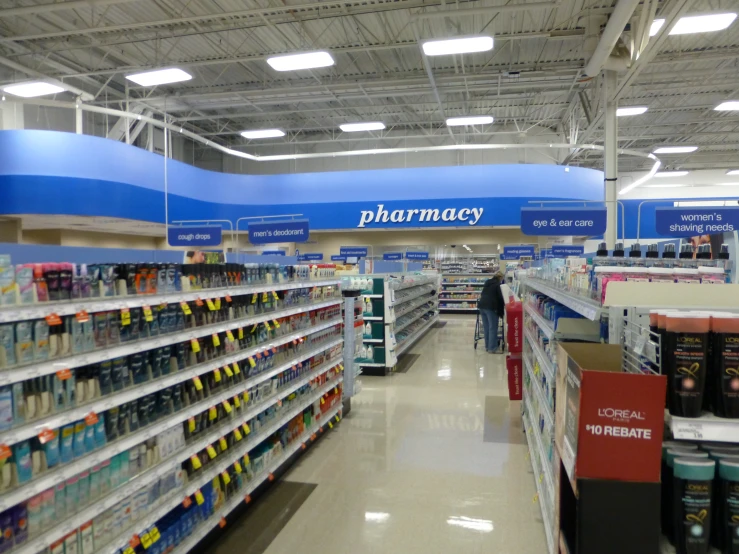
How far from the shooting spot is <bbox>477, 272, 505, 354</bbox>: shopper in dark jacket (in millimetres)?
11648

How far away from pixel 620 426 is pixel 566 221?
278 inches

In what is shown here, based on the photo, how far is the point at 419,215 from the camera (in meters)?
15.6

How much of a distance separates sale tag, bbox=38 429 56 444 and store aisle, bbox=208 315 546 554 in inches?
71.4

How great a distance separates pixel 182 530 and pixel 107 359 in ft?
4.23

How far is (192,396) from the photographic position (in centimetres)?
346

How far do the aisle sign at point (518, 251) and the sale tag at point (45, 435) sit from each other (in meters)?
14.3

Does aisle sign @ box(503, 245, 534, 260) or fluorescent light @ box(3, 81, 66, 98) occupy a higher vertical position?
fluorescent light @ box(3, 81, 66, 98)

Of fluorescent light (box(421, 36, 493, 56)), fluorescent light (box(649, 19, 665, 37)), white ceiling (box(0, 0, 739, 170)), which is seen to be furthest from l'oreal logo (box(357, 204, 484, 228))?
fluorescent light (box(421, 36, 493, 56))

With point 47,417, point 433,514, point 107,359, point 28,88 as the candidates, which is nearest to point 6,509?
point 47,417

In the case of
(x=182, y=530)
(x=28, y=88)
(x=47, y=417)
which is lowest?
(x=182, y=530)

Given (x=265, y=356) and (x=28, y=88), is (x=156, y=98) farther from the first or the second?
(x=265, y=356)

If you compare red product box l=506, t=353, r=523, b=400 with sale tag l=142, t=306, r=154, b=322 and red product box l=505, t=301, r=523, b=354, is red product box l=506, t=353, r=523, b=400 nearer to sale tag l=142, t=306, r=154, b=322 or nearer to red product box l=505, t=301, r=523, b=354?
red product box l=505, t=301, r=523, b=354

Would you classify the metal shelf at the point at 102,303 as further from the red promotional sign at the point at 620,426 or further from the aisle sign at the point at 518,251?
the aisle sign at the point at 518,251

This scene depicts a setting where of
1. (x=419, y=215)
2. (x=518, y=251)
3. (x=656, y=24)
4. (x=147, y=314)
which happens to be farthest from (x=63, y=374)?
(x=518, y=251)
